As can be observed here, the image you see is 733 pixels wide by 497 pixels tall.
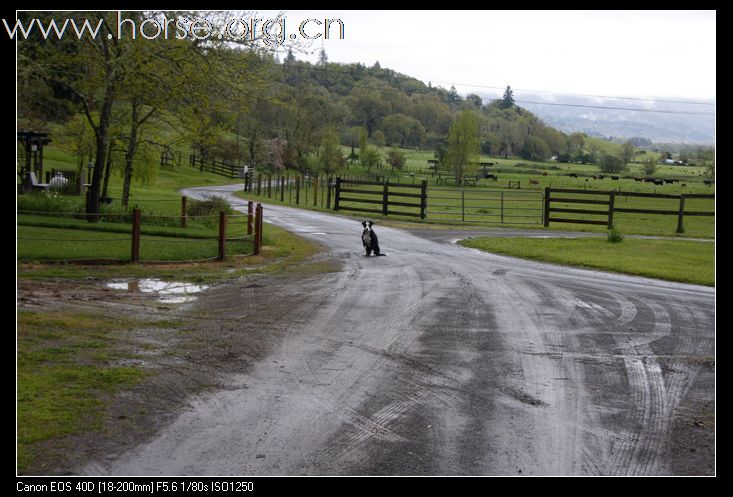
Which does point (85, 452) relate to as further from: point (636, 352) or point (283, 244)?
point (283, 244)

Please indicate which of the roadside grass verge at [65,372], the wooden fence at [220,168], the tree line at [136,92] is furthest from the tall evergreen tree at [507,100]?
the roadside grass verge at [65,372]

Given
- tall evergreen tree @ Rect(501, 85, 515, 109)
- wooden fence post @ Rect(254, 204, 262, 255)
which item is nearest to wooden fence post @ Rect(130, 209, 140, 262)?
wooden fence post @ Rect(254, 204, 262, 255)

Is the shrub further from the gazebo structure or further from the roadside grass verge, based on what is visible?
the roadside grass verge

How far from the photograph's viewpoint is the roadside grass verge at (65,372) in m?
6.59

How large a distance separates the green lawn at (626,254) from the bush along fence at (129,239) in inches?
324

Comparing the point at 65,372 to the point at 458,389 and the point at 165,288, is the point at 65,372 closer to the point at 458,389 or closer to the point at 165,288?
the point at 458,389

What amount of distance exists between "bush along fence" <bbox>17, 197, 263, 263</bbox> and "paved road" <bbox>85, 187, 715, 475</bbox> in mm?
4350

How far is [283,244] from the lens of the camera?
22000 millimetres

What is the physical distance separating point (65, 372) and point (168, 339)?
1988mm

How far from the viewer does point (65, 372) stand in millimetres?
8117

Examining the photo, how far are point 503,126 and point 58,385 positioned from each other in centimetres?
12645

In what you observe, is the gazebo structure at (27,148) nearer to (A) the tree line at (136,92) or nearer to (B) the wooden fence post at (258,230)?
(A) the tree line at (136,92)

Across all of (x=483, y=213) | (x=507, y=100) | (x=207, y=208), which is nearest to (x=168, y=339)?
(x=207, y=208)
